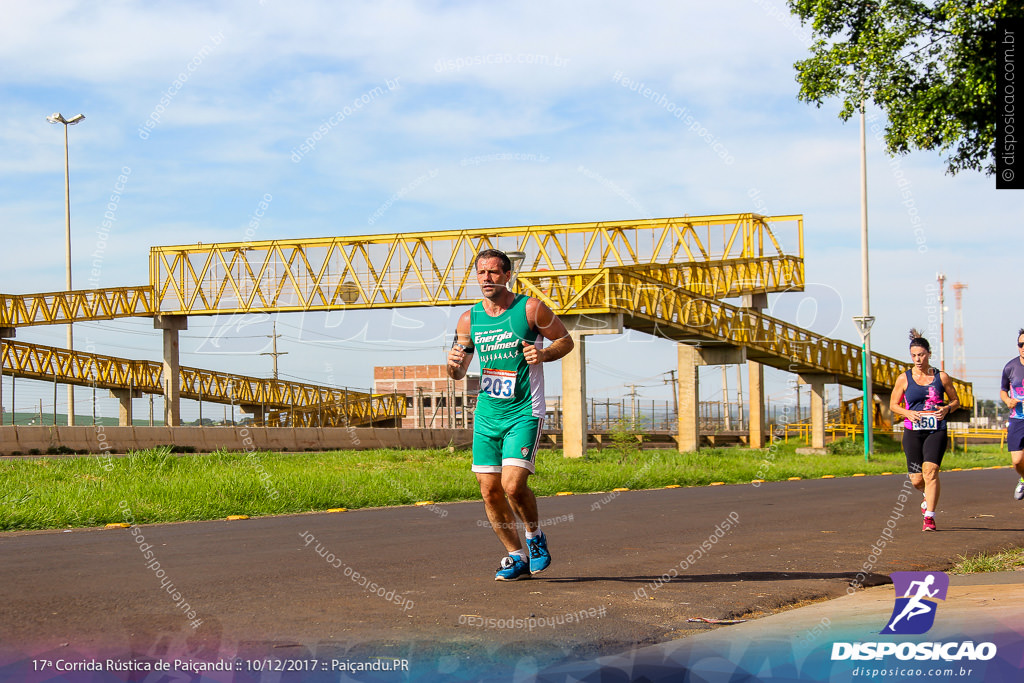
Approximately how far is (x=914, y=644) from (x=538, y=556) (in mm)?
3077

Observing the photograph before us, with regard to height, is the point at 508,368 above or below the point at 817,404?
above

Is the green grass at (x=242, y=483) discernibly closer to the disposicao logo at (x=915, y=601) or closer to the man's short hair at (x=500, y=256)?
the man's short hair at (x=500, y=256)

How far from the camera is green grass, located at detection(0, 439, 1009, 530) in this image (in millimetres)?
12547

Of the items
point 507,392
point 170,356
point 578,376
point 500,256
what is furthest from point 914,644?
point 170,356

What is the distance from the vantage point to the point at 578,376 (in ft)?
108

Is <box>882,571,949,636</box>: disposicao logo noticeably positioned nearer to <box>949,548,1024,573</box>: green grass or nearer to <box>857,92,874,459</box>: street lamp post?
<box>949,548,1024,573</box>: green grass

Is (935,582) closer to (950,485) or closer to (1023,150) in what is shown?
(1023,150)

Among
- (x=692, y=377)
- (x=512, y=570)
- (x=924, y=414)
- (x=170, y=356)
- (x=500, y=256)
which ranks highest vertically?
(x=170, y=356)

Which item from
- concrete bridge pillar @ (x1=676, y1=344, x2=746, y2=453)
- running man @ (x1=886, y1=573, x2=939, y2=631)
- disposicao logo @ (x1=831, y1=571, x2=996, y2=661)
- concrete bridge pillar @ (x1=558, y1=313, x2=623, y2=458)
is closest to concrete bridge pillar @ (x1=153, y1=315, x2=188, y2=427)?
concrete bridge pillar @ (x1=676, y1=344, x2=746, y2=453)

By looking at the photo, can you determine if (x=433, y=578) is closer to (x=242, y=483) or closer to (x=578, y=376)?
(x=242, y=483)

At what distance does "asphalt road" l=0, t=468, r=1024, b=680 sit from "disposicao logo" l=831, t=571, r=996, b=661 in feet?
2.68

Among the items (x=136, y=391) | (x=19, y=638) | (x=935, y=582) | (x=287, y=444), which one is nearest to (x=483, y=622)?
(x=19, y=638)

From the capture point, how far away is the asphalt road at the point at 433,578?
5.37 meters

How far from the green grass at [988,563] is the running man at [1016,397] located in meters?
2.84
